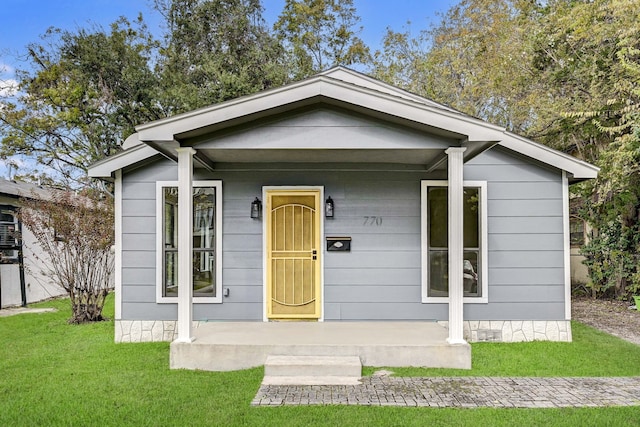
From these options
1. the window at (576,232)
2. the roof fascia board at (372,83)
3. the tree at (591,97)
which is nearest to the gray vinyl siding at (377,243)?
the roof fascia board at (372,83)

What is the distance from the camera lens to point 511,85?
35.3 feet

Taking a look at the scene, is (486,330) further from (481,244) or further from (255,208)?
(255,208)

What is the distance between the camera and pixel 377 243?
20.3ft

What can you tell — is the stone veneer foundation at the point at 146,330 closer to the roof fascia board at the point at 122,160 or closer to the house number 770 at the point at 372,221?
the roof fascia board at the point at 122,160

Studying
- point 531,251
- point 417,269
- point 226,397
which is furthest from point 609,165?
point 226,397

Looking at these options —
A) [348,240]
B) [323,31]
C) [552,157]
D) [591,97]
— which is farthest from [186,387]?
[323,31]

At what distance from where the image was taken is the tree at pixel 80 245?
7770mm

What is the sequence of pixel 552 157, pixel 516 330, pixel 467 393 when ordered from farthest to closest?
1. pixel 516 330
2. pixel 552 157
3. pixel 467 393

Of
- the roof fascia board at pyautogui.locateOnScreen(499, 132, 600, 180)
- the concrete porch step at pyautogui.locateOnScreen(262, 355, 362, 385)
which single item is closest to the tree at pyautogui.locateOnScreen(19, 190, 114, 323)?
the concrete porch step at pyautogui.locateOnScreen(262, 355, 362, 385)

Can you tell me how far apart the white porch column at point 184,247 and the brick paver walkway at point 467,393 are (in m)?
1.20

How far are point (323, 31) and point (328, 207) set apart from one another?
44.8ft


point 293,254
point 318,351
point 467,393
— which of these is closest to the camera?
point 467,393

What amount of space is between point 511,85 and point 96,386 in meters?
10.3

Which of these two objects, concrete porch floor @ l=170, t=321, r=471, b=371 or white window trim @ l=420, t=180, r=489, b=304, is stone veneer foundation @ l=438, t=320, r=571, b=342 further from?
concrete porch floor @ l=170, t=321, r=471, b=371
